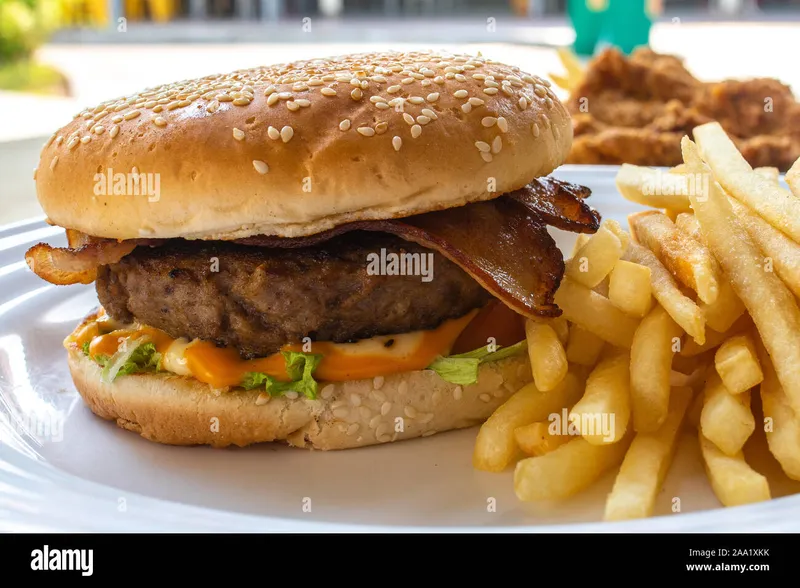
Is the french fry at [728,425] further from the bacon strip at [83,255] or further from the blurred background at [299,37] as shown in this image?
the blurred background at [299,37]

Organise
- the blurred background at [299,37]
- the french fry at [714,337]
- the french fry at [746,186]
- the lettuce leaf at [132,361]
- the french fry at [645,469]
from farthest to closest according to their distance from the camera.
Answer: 1. the blurred background at [299,37]
2. the lettuce leaf at [132,361]
3. the french fry at [714,337]
4. the french fry at [746,186]
5. the french fry at [645,469]

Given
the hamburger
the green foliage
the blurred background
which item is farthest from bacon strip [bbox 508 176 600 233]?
the green foliage

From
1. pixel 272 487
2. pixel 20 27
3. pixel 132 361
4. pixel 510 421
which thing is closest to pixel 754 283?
pixel 510 421

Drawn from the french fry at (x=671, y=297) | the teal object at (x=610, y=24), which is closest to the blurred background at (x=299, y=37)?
the teal object at (x=610, y=24)

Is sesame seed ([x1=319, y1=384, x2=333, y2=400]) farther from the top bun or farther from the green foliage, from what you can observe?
the green foliage

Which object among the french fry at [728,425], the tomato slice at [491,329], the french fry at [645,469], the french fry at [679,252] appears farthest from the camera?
the tomato slice at [491,329]

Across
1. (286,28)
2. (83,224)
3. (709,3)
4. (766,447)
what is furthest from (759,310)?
(709,3)
